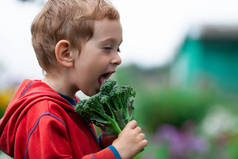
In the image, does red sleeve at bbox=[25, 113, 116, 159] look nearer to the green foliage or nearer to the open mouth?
the open mouth

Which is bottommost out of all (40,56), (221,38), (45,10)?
(221,38)

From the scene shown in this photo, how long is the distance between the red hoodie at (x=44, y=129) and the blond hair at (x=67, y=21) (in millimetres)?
237

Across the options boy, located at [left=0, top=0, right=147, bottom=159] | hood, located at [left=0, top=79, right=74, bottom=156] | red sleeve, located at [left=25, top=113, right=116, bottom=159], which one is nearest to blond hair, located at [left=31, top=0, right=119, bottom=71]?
boy, located at [left=0, top=0, right=147, bottom=159]

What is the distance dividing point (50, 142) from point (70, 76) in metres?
0.49

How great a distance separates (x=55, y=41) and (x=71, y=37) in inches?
4.4

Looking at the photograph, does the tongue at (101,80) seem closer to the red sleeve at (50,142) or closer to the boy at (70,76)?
the boy at (70,76)

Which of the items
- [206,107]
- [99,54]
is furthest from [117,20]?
[206,107]

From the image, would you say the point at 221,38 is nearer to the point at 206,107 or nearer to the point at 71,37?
the point at 206,107

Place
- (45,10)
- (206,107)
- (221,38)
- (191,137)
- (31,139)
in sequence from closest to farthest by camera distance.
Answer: (31,139) < (45,10) < (191,137) < (206,107) < (221,38)

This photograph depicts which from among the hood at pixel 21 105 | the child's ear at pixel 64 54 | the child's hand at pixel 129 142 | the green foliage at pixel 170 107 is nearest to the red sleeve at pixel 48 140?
the hood at pixel 21 105

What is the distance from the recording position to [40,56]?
6.72 feet

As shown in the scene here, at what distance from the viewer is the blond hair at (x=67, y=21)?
189 centimetres

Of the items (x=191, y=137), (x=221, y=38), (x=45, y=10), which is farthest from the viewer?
(x=221, y=38)

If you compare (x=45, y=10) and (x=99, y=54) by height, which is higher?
(x=45, y=10)
